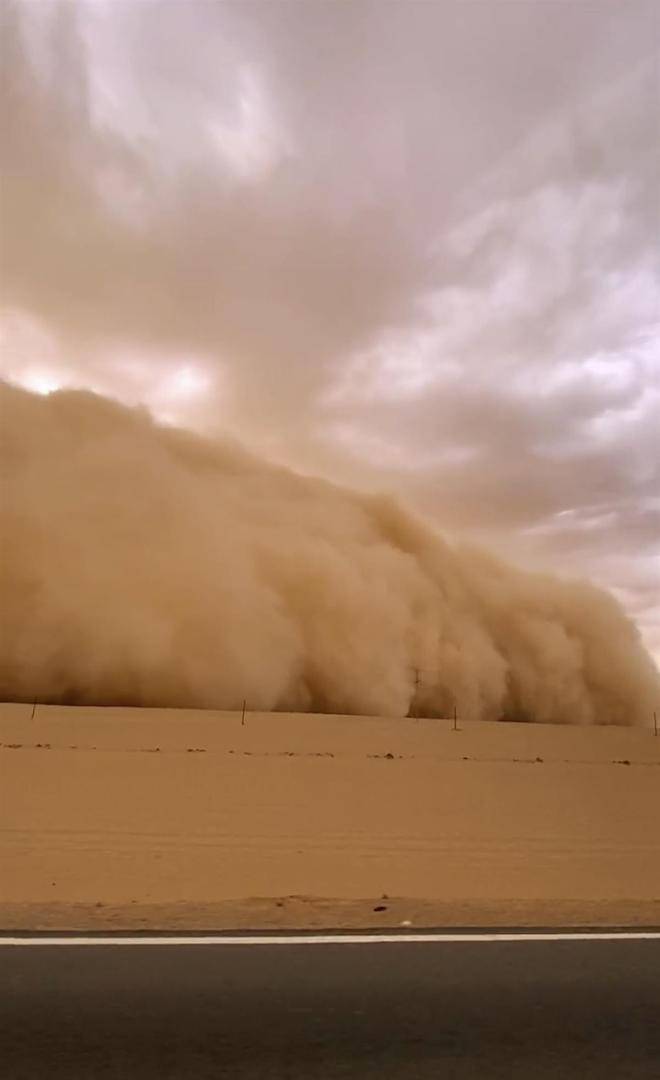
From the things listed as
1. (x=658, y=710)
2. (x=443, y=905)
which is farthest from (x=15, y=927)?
(x=658, y=710)

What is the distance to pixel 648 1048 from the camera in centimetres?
351

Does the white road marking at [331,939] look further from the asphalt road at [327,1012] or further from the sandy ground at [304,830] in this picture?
the sandy ground at [304,830]

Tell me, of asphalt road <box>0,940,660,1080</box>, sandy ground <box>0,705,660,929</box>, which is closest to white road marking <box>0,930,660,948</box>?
asphalt road <box>0,940,660,1080</box>

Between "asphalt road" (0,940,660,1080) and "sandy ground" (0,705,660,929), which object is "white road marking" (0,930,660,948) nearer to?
"asphalt road" (0,940,660,1080)

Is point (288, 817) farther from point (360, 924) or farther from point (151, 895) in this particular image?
point (360, 924)

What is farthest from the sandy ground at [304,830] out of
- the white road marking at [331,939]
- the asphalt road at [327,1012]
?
the asphalt road at [327,1012]

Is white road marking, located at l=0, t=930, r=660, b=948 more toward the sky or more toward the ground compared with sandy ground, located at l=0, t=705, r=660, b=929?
more toward the ground

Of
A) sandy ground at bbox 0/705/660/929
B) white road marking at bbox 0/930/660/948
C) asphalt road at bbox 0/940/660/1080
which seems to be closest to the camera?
asphalt road at bbox 0/940/660/1080

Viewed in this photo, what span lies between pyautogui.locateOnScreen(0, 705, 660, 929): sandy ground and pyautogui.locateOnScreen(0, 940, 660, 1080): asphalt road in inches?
41.0

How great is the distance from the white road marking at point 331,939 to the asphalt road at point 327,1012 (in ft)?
0.37

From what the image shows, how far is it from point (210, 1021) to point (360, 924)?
2.19 metres

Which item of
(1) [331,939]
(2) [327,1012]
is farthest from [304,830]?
(2) [327,1012]

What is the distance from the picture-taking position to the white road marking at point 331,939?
482 cm

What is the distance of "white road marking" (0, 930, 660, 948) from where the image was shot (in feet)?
15.8
